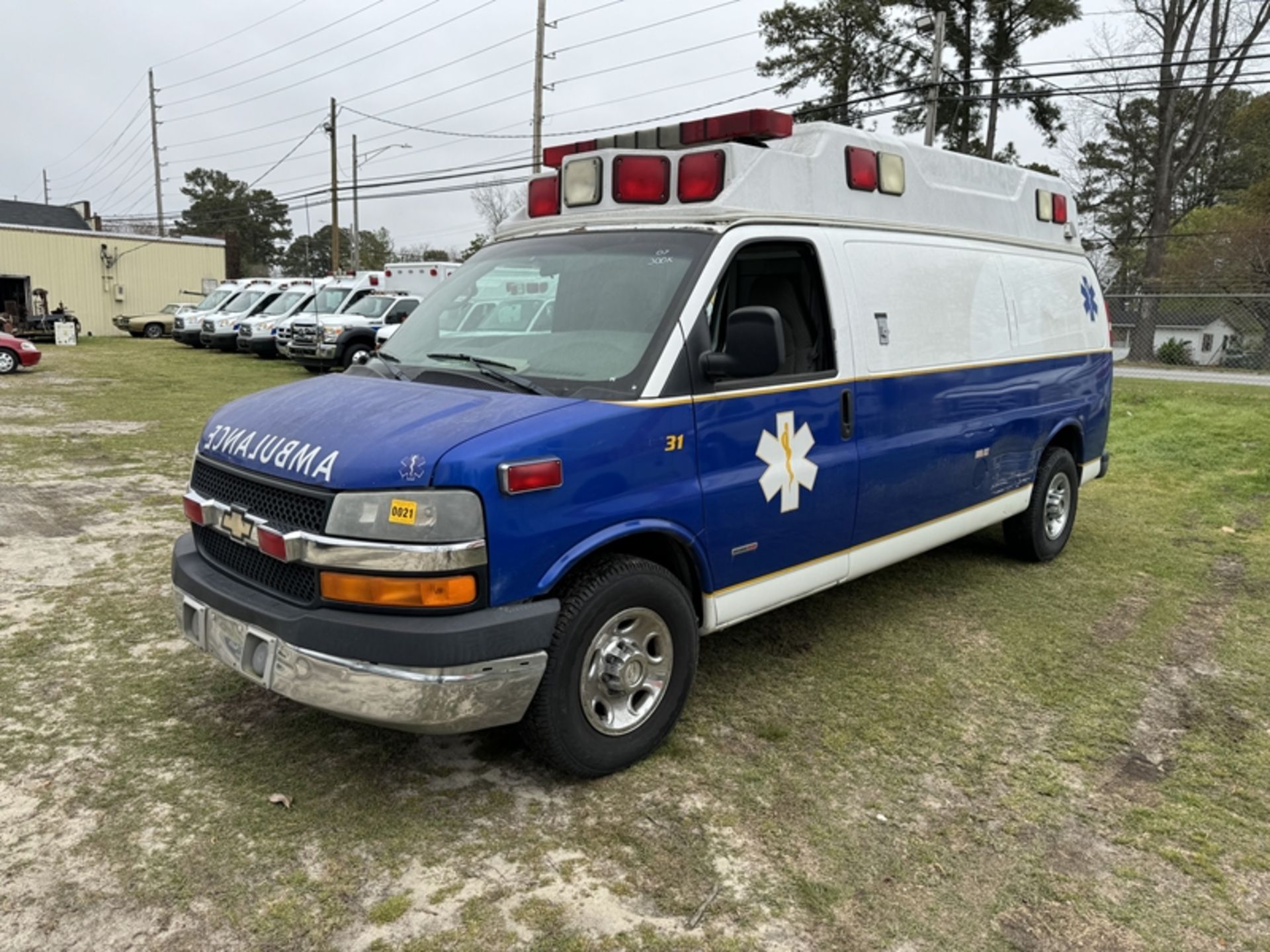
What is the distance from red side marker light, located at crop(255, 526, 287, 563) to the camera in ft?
10.1

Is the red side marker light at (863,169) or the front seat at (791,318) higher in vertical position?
the red side marker light at (863,169)

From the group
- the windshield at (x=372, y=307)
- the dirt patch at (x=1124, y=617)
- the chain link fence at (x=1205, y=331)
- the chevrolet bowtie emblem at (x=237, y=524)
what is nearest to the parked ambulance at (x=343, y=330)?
the windshield at (x=372, y=307)

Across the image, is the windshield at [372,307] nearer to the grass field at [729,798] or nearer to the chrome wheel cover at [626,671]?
the grass field at [729,798]

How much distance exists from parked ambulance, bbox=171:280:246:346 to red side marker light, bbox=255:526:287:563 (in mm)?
26132

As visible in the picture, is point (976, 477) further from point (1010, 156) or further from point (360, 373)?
point (1010, 156)

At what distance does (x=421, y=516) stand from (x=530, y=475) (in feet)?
1.23

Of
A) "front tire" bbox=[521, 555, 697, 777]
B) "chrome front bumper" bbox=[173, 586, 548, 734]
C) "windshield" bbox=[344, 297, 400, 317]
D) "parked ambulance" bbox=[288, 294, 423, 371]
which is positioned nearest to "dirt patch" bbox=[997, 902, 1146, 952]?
"front tire" bbox=[521, 555, 697, 777]

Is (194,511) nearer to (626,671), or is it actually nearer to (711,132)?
(626,671)

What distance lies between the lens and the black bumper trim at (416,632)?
287 centimetres

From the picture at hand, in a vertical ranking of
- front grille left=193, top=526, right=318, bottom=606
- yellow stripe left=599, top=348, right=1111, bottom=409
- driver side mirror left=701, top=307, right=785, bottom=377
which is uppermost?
driver side mirror left=701, top=307, right=785, bottom=377

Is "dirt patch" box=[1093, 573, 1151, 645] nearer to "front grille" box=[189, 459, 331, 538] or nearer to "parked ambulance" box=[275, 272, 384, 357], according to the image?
"front grille" box=[189, 459, 331, 538]

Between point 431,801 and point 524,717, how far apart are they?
1.57 ft

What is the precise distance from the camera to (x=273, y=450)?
325 centimetres

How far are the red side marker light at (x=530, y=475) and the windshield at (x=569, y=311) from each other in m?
0.45
